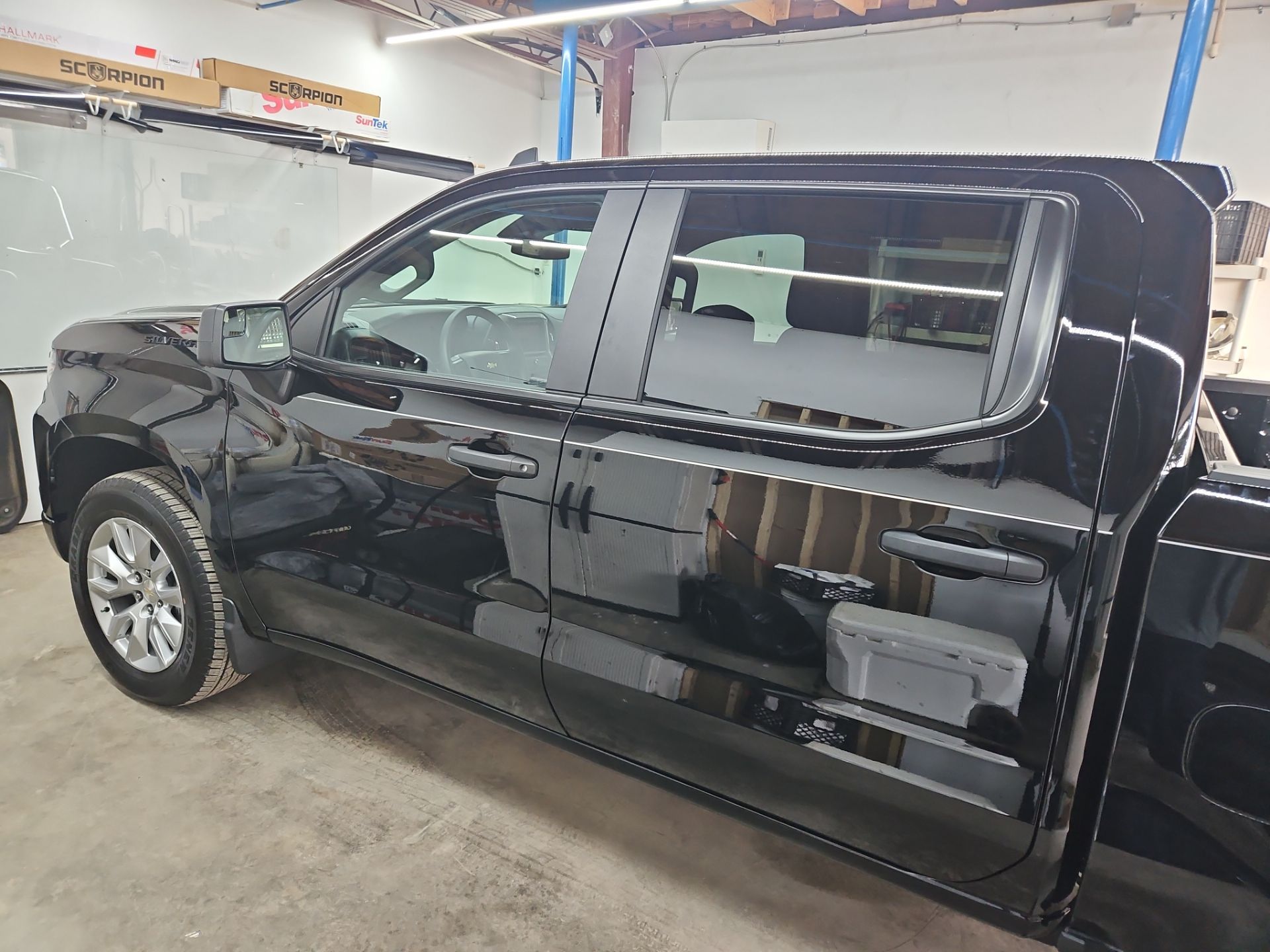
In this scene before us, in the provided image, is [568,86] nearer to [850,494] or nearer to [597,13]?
[597,13]

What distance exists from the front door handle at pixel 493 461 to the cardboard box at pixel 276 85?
13.9 feet

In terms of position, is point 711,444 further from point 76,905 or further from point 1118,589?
point 76,905

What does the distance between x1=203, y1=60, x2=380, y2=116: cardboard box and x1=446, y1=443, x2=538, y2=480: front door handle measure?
13.9 feet

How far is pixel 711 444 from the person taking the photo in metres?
1.38

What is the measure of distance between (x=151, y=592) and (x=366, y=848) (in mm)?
977

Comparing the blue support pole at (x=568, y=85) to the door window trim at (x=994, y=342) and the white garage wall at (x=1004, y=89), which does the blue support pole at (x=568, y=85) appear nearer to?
the white garage wall at (x=1004, y=89)

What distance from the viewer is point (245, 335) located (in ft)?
6.00

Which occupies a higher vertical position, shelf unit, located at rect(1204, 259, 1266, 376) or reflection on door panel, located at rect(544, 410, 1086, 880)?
shelf unit, located at rect(1204, 259, 1266, 376)

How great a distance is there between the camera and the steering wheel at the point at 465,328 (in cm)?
188

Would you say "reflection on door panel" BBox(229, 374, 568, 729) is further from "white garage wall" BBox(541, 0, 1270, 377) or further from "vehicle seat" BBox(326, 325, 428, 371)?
"white garage wall" BBox(541, 0, 1270, 377)

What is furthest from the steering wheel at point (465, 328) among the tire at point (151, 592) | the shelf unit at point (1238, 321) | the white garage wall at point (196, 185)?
the shelf unit at point (1238, 321)

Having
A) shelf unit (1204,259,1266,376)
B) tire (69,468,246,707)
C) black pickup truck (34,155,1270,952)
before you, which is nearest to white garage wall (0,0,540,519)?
tire (69,468,246,707)

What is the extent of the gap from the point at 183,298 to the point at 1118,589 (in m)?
4.98

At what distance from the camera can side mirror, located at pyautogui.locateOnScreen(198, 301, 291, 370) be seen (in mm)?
1775
